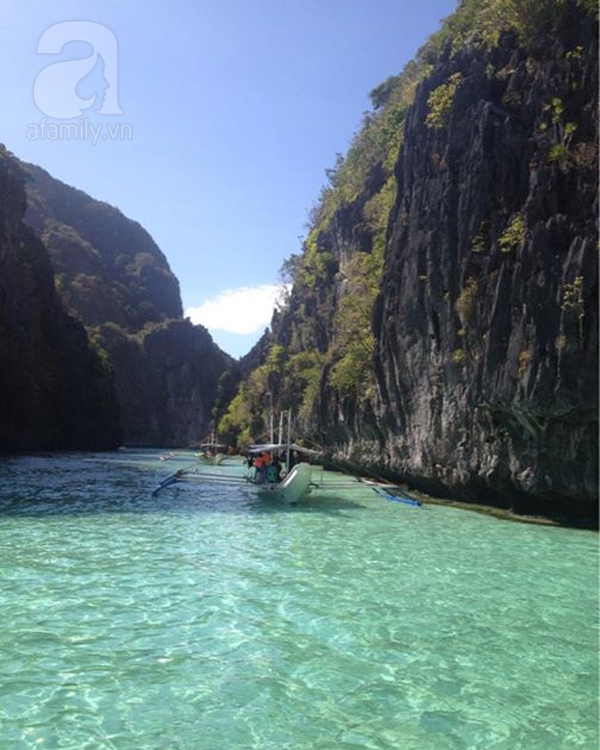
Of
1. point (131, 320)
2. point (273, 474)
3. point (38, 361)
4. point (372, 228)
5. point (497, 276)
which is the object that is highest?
point (131, 320)

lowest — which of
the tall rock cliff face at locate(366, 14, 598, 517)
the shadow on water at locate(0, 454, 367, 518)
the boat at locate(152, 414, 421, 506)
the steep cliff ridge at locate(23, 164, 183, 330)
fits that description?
the shadow on water at locate(0, 454, 367, 518)

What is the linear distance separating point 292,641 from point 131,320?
12858 centimetres

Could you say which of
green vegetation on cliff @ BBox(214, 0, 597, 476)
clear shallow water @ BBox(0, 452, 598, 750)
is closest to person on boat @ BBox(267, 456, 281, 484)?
green vegetation on cliff @ BBox(214, 0, 597, 476)

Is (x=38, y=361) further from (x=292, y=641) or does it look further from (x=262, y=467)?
(x=292, y=641)

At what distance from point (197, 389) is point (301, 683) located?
12934cm

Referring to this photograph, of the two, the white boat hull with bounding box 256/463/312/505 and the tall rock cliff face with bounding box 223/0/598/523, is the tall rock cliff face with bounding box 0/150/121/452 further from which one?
the white boat hull with bounding box 256/463/312/505

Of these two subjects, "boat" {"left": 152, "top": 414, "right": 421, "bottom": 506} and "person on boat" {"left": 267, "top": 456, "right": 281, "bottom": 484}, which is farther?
"person on boat" {"left": 267, "top": 456, "right": 281, "bottom": 484}

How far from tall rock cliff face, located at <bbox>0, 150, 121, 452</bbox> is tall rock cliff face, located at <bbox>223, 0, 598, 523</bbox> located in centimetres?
2906

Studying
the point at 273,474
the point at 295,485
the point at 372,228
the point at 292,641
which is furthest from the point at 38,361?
the point at 292,641

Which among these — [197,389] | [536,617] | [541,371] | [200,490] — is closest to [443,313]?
[541,371]

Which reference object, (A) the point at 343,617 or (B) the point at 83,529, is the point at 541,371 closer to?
(A) the point at 343,617

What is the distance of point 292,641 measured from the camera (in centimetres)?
720

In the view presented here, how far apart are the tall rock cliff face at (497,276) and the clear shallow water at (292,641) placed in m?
3.77

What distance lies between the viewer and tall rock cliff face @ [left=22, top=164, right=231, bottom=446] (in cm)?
11750
